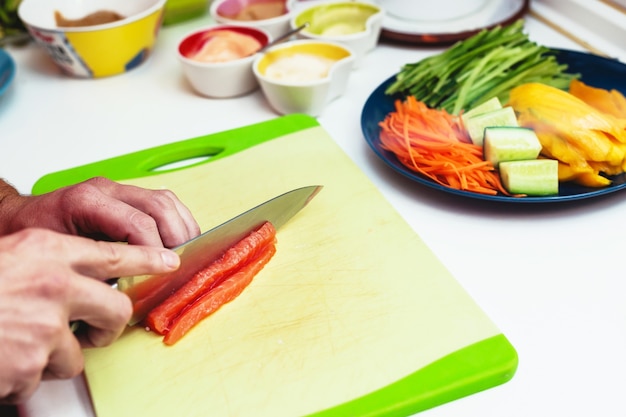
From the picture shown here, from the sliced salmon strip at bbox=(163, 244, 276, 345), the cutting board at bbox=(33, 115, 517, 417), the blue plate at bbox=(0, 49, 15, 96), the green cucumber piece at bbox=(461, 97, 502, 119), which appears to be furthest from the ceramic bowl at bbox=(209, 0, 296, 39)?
the sliced salmon strip at bbox=(163, 244, 276, 345)

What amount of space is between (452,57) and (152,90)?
781 mm

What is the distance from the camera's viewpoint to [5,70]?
163 cm

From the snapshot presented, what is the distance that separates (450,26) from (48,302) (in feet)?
4.65

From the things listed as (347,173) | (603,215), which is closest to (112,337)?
(347,173)

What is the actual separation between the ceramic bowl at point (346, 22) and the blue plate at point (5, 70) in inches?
29.2

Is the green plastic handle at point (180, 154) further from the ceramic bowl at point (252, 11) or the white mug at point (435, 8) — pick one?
the white mug at point (435, 8)

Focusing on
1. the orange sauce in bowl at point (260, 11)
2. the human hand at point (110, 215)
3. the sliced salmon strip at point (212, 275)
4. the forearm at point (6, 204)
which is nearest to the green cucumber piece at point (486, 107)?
the sliced salmon strip at point (212, 275)

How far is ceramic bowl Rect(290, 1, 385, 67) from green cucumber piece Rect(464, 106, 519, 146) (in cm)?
49

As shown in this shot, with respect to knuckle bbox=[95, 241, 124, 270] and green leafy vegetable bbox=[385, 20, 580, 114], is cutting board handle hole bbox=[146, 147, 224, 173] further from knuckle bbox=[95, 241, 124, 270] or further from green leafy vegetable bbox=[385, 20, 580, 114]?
knuckle bbox=[95, 241, 124, 270]

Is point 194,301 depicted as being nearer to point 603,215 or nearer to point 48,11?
point 603,215

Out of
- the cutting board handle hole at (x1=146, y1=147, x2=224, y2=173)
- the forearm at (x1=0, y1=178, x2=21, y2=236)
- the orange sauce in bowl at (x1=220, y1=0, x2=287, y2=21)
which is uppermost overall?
the orange sauce in bowl at (x1=220, y1=0, x2=287, y2=21)

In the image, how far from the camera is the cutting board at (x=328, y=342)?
2.66 ft

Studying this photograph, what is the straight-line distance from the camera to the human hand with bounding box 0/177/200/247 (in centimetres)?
92

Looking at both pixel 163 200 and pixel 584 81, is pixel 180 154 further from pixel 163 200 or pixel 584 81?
pixel 584 81
